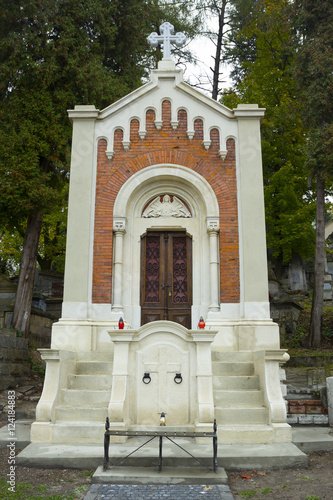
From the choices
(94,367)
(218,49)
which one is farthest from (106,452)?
(218,49)

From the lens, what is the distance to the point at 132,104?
10.1 meters

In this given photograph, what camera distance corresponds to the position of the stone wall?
10.8 metres

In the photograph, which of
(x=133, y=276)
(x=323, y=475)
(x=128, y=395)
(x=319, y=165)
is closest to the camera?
(x=323, y=475)

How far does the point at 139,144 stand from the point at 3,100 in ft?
19.5

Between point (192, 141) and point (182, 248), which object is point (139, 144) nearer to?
point (192, 141)

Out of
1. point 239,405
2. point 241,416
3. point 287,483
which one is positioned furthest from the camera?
point 239,405

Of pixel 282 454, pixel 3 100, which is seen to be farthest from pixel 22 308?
pixel 282 454

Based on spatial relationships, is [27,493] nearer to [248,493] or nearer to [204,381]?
[248,493]

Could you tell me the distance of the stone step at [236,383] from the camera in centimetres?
743

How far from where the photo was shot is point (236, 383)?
7.45 m

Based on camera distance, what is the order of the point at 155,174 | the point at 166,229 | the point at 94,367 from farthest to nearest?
the point at 166,229
the point at 155,174
the point at 94,367

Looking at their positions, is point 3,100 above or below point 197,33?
below

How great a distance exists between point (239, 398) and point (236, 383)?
36 cm

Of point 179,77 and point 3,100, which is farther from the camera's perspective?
point 3,100
